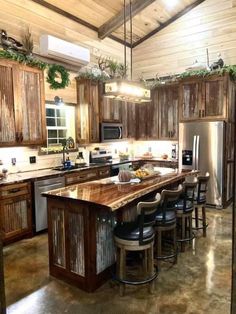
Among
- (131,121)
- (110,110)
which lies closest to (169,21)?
(131,121)

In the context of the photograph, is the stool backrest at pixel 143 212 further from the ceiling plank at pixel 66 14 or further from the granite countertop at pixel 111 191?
the ceiling plank at pixel 66 14

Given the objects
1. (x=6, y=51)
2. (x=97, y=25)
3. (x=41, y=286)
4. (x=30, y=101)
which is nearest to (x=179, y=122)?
(x=97, y=25)

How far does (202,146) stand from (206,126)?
42 cm

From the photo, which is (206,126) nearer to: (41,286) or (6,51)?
(6,51)

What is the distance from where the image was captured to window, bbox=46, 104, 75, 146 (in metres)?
5.22

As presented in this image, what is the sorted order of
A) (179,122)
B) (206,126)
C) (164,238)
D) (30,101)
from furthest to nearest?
(179,122), (206,126), (30,101), (164,238)

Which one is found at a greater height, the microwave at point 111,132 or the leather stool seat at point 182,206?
the microwave at point 111,132

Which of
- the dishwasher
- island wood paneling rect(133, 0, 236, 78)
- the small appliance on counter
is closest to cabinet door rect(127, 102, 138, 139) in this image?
the small appliance on counter

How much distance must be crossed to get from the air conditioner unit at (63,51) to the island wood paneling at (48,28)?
169mm

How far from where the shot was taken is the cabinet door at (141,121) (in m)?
6.88

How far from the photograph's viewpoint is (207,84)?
5.54 m

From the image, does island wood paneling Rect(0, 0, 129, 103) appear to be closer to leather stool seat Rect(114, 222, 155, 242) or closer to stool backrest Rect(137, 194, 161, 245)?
leather stool seat Rect(114, 222, 155, 242)

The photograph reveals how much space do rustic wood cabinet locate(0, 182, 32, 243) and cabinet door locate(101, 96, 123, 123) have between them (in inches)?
99.1

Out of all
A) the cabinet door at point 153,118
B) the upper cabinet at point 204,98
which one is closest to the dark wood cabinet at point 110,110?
the cabinet door at point 153,118
